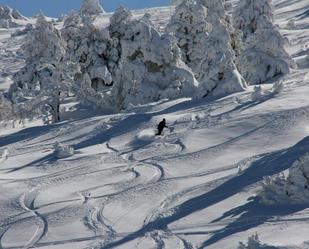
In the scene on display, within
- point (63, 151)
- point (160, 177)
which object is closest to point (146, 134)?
point (63, 151)

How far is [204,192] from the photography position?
15.4 meters

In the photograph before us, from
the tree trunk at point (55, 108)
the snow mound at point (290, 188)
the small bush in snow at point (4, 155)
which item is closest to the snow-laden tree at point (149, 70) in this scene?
the tree trunk at point (55, 108)

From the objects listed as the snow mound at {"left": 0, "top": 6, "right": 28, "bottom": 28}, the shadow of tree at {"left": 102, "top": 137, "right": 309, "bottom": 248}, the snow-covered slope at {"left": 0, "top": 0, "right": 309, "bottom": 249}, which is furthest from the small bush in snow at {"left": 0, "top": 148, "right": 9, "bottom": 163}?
the snow mound at {"left": 0, "top": 6, "right": 28, "bottom": 28}

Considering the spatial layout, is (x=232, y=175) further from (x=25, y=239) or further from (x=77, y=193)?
(x=25, y=239)

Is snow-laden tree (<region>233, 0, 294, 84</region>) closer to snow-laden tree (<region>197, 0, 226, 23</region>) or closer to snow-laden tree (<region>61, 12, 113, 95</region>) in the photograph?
snow-laden tree (<region>197, 0, 226, 23</region>)

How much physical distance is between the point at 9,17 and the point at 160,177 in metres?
152

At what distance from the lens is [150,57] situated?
124 feet

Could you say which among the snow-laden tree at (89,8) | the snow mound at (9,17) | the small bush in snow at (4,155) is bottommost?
the small bush in snow at (4,155)

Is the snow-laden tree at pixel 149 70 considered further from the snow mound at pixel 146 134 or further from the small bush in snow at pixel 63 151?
the small bush in snow at pixel 63 151

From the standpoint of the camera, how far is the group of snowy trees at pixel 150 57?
33656mm

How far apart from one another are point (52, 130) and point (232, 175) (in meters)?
13.6

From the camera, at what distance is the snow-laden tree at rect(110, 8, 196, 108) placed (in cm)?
3734

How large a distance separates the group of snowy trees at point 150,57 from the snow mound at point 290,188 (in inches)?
674

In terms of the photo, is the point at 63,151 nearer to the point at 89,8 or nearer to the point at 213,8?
the point at 213,8
